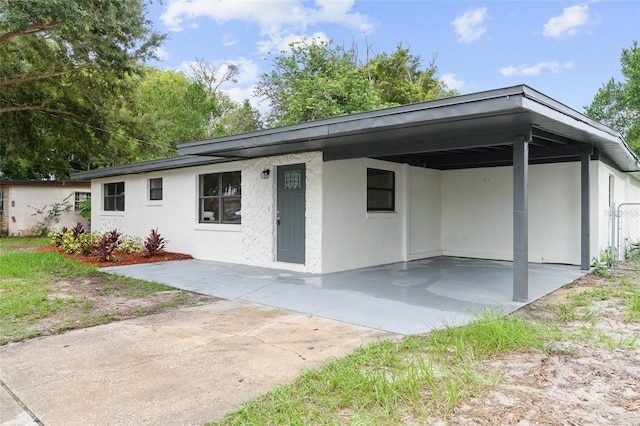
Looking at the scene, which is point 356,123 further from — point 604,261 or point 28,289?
point 604,261

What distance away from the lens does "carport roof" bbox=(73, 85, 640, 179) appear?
4707mm

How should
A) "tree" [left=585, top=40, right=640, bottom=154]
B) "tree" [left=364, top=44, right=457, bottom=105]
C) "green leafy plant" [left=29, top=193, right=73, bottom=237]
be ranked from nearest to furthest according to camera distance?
1. "green leafy plant" [left=29, top=193, right=73, bottom=237]
2. "tree" [left=364, top=44, right=457, bottom=105]
3. "tree" [left=585, top=40, right=640, bottom=154]

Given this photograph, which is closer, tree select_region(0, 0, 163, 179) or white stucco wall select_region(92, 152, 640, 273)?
white stucco wall select_region(92, 152, 640, 273)

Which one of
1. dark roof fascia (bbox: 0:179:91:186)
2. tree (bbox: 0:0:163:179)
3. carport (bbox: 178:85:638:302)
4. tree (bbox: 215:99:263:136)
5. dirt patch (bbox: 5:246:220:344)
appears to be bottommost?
dirt patch (bbox: 5:246:220:344)

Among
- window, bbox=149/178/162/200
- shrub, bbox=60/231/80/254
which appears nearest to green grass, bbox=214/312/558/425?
window, bbox=149/178/162/200

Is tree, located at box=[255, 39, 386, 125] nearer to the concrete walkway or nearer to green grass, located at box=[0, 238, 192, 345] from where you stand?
green grass, located at box=[0, 238, 192, 345]

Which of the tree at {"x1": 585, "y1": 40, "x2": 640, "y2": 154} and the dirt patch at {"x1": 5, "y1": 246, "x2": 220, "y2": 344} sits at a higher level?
the tree at {"x1": 585, "y1": 40, "x2": 640, "y2": 154}

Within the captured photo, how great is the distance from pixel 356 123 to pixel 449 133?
1.34 meters

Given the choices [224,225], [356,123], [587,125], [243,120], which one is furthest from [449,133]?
[243,120]

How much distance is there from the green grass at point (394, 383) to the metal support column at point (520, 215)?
167 cm

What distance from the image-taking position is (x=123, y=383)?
299 centimetres

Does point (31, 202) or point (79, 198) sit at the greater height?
point (79, 198)

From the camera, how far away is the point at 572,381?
296 centimetres

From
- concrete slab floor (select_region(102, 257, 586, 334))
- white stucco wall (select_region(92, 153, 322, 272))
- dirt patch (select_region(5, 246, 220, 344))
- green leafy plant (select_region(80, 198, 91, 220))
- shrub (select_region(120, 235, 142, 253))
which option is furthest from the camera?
green leafy plant (select_region(80, 198, 91, 220))
